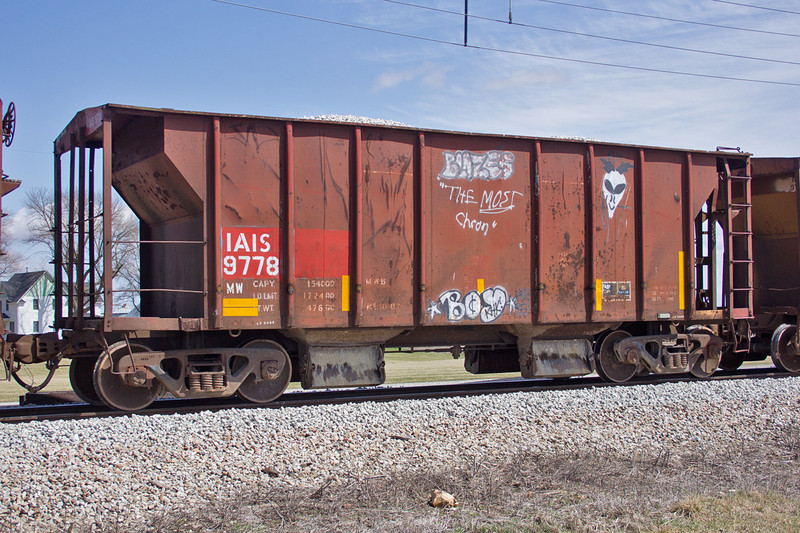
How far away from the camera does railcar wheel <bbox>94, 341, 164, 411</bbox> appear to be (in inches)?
306

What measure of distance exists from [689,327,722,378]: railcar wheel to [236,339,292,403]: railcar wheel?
664 centimetres

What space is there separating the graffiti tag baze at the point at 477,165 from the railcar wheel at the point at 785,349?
19.0ft

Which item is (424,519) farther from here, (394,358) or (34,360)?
(394,358)

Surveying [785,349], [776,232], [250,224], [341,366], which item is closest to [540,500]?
[341,366]

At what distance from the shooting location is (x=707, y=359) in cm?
1106

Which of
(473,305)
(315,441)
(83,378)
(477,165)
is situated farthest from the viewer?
(477,165)

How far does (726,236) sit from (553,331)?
11.6 feet

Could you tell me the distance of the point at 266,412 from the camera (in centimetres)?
718

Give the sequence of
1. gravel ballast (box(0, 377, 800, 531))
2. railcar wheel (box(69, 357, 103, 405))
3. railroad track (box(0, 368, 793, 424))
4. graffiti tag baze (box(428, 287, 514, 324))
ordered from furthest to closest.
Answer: graffiti tag baze (box(428, 287, 514, 324)) < railcar wheel (box(69, 357, 103, 405)) < railroad track (box(0, 368, 793, 424)) < gravel ballast (box(0, 377, 800, 531))

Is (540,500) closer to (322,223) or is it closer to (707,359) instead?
(322,223)

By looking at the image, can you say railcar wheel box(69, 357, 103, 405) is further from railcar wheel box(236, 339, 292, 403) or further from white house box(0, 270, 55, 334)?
white house box(0, 270, 55, 334)

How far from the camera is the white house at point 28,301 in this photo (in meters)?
57.1

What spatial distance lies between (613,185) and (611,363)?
2.77 meters

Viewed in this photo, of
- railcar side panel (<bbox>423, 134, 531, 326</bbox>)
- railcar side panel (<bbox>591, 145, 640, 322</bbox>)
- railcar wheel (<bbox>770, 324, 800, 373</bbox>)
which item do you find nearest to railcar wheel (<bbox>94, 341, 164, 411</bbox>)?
railcar side panel (<bbox>423, 134, 531, 326</bbox>)
